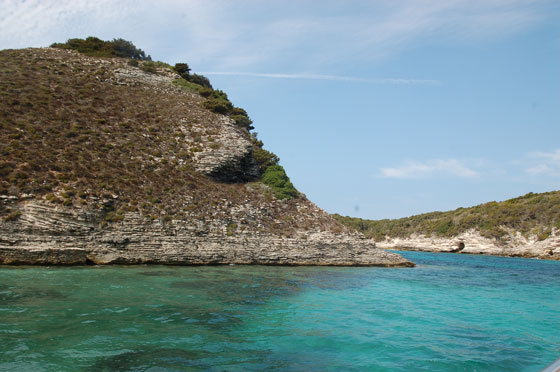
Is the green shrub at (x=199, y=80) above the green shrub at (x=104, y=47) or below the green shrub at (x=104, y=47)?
below

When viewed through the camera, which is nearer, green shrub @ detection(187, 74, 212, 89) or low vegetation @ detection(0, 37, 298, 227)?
low vegetation @ detection(0, 37, 298, 227)

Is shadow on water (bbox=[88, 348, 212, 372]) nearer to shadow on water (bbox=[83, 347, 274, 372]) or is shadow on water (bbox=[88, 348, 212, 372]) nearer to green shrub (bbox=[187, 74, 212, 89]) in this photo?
shadow on water (bbox=[83, 347, 274, 372])

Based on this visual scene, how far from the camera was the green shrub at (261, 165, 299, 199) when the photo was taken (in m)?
43.8

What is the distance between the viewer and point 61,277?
807 inches

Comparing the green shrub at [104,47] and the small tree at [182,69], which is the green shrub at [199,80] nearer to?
the small tree at [182,69]

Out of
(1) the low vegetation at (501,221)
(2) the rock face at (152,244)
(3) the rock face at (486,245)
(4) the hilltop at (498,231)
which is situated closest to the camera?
(2) the rock face at (152,244)

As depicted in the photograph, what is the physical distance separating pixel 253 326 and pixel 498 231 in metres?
89.0

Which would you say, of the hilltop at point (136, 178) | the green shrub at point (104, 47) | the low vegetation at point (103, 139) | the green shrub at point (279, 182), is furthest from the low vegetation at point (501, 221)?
the green shrub at point (104, 47)

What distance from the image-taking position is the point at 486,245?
86938 millimetres

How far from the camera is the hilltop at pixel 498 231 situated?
7712 centimetres

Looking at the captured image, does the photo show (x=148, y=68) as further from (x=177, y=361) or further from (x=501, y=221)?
(x=501, y=221)

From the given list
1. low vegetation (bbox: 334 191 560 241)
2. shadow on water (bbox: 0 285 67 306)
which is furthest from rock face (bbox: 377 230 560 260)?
shadow on water (bbox: 0 285 67 306)

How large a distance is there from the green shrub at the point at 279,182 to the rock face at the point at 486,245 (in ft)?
193

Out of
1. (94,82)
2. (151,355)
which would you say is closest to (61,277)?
(151,355)
